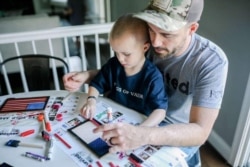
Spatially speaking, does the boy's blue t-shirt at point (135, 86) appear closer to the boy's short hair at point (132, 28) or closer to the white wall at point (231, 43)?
the boy's short hair at point (132, 28)

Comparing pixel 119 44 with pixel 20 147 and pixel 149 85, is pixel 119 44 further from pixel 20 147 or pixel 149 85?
pixel 20 147

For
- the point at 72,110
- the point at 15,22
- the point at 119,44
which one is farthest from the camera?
the point at 15,22

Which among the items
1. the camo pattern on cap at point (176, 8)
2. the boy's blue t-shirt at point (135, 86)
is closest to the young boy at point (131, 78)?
the boy's blue t-shirt at point (135, 86)

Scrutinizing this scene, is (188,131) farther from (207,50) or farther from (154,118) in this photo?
(207,50)

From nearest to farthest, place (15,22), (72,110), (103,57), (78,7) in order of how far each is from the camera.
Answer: (72,110) < (15,22) < (103,57) < (78,7)

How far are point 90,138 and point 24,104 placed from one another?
0.46 metres

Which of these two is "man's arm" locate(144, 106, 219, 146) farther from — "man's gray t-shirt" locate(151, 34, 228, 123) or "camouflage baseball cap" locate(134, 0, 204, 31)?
"camouflage baseball cap" locate(134, 0, 204, 31)

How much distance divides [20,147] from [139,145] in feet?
1.57

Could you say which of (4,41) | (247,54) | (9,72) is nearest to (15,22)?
(9,72)

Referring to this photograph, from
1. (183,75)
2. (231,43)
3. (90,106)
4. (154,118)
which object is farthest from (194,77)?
(231,43)

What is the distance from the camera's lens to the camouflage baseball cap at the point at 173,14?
98 centimetres

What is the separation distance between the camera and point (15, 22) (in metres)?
2.68

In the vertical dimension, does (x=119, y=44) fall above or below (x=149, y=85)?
above

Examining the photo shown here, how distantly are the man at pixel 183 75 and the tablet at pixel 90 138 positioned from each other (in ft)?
0.32
